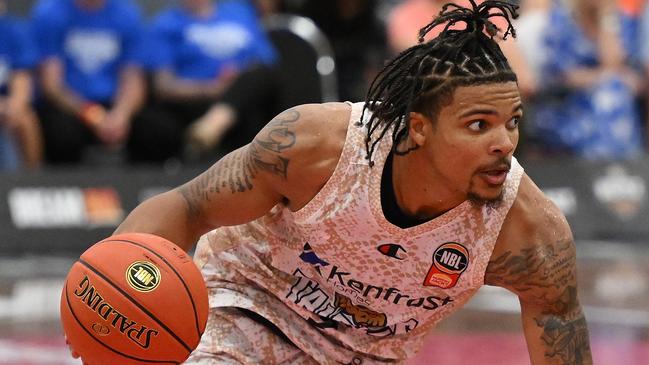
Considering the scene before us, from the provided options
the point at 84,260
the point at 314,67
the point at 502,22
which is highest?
the point at 502,22

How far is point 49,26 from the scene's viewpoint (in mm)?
10219

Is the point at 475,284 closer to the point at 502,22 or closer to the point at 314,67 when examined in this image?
the point at 502,22

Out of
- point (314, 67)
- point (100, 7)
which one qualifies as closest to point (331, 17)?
point (314, 67)

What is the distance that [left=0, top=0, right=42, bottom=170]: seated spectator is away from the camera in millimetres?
9961

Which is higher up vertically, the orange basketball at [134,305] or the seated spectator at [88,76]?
the seated spectator at [88,76]

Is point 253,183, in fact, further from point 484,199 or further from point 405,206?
point 484,199

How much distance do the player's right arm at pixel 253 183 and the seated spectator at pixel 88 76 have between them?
20.3 ft

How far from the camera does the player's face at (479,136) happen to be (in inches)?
147

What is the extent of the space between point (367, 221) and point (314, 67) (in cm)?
686

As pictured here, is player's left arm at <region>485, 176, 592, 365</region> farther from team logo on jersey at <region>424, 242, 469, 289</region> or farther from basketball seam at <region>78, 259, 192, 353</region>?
basketball seam at <region>78, 259, 192, 353</region>

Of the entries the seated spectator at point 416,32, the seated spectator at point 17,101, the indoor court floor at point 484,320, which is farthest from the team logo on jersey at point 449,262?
the seated spectator at point 17,101

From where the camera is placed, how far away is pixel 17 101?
994cm

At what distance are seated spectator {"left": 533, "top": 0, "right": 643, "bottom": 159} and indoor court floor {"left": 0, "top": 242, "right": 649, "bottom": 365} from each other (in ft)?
3.98

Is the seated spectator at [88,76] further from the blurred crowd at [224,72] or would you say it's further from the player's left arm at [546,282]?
the player's left arm at [546,282]
